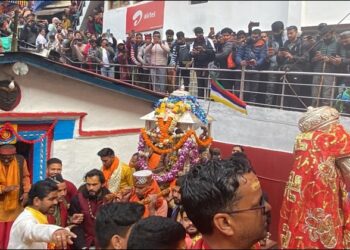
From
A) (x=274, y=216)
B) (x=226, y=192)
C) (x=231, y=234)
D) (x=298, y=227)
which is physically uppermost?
(x=226, y=192)

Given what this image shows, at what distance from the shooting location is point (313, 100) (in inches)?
314

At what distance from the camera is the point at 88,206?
4859 millimetres

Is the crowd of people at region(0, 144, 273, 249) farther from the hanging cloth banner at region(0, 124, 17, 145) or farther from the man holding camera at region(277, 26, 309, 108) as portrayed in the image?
the man holding camera at region(277, 26, 309, 108)

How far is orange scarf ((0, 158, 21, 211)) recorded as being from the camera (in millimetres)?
5895

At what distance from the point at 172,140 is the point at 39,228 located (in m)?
3.48

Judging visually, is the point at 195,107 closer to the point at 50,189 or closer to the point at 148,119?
the point at 148,119

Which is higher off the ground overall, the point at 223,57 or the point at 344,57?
the point at 344,57

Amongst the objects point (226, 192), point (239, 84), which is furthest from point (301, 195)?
point (239, 84)

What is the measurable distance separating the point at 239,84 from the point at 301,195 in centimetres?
600

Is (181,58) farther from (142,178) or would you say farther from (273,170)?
(142,178)

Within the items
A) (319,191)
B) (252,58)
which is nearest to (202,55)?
(252,58)

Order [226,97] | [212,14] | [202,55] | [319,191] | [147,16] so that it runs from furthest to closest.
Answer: [147,16] < [212,14] < [202,55] < [226,97] < [319,191]

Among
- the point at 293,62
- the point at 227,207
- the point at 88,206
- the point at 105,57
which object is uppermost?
the point at 293,62

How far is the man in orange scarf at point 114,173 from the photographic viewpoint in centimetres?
641
